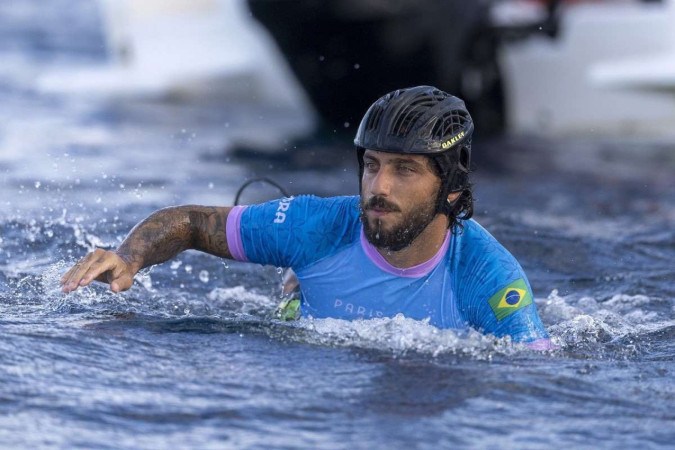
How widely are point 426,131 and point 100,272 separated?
138 cm

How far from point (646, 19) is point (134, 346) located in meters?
10.4

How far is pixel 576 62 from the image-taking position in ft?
48.4

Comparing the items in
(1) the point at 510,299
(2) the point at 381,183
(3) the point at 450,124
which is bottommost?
(1) the point at 510,299

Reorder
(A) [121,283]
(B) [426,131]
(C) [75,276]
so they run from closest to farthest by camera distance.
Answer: (C) [75,276] → (A) [121,283] → (B) [426,131]

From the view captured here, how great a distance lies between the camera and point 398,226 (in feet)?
17.5

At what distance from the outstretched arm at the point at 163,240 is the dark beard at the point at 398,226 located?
0.68 metres

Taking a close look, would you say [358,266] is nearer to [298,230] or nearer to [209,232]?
[298,230]

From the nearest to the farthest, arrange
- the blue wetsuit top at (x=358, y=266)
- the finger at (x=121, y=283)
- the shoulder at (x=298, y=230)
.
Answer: the finger at (x=121, y=283)
the blue wetsuit top at (x=358, y=266)
the shoulder at (x=298, y=230)

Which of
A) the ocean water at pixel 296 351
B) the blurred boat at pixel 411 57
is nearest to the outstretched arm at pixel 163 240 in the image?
the ocean water at pixel 296 351

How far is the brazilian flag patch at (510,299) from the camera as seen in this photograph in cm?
536

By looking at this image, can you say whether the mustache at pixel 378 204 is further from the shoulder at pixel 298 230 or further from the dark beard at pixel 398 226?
the shoulder at pixel 298 230

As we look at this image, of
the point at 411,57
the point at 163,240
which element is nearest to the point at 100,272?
the point at 163,240

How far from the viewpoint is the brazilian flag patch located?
536cm

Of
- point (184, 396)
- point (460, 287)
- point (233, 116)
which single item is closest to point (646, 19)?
point (233, 116)
